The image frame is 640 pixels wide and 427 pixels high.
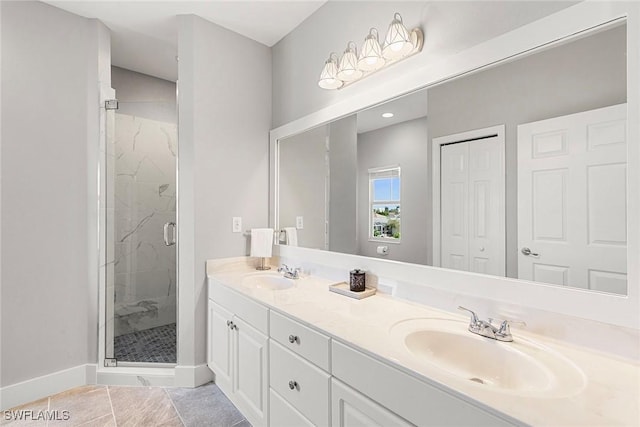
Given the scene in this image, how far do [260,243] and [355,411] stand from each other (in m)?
1.46

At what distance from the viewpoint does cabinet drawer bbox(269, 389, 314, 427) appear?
128 cm

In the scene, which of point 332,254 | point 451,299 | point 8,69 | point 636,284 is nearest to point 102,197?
point 8,69

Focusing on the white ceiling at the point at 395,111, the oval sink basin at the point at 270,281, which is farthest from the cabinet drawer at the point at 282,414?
the white ceiling at the point at 395,111

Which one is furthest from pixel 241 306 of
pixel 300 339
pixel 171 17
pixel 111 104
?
pixel 171 17

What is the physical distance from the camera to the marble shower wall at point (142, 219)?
2.36m

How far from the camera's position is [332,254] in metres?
1.96

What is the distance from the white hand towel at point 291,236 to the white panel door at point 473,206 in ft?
Result: 3.84

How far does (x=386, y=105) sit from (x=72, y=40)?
219 cm

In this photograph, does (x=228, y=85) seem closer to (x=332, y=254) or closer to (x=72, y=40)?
(x=72, y=40)

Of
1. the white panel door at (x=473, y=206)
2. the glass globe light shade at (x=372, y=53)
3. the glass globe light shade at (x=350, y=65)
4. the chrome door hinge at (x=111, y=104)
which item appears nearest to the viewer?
the white panel door at (x=473, y=206)

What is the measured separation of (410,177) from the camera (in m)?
1.54

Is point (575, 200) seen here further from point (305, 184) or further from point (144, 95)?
point (144, 95)

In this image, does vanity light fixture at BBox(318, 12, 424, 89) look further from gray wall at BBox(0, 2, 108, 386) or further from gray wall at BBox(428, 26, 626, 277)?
gray wall at BBox(0, 2, 108, 386)

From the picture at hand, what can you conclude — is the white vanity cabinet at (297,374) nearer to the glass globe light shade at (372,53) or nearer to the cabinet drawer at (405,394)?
the cabinet drawer at (405,394)
